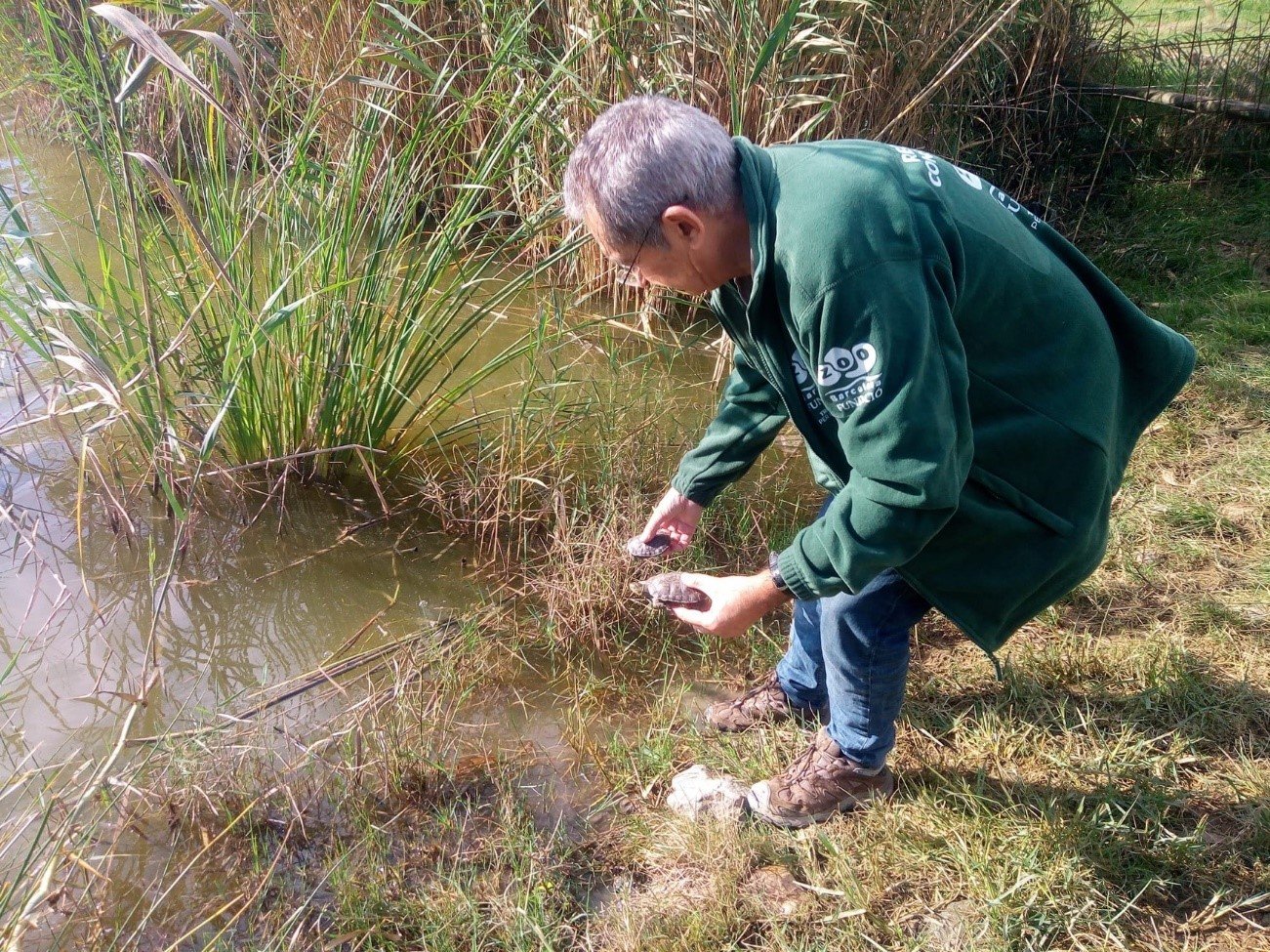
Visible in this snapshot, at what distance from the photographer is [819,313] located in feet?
5.20

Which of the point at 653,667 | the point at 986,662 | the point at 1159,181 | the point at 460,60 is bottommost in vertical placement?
the point at 653,667

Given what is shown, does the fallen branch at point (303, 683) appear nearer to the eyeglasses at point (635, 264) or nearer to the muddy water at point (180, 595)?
the muddy water at point (180, 595)

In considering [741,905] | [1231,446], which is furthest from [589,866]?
[1231,446]

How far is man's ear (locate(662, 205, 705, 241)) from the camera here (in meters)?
1.66

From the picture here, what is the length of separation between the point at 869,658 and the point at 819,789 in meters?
0.37

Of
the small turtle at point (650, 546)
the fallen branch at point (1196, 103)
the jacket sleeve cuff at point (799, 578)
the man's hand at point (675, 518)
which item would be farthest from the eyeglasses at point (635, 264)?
the fallen branch at point (1196, 103)

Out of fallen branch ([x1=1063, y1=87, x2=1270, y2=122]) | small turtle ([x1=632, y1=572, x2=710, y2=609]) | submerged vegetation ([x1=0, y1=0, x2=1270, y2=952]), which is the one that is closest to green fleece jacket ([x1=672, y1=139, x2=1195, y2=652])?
small turtle ([x1=632, y1=572, x2=710, y2=609])

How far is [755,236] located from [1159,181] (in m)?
4.98

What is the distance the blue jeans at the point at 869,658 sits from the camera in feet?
6.64

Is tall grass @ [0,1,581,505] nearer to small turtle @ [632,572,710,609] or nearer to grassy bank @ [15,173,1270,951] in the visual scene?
grassy bank @ [15,173,1270,951]

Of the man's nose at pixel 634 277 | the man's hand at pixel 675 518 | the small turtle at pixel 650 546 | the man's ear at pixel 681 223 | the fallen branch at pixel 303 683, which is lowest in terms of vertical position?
the fallen branch at pixel 303 683

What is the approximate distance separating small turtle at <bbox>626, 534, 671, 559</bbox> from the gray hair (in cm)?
92

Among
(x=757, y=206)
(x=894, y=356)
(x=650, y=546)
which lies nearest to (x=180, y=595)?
(x=650, y=546)

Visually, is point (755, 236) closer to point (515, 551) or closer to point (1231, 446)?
point (515, 551)
